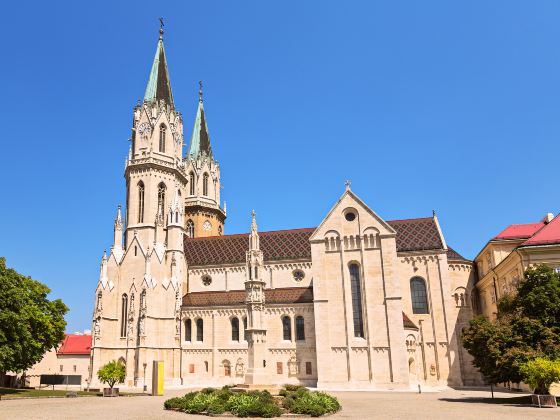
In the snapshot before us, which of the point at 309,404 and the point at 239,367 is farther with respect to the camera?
the point at 239,367

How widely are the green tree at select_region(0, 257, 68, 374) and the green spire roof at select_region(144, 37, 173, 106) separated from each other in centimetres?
2909

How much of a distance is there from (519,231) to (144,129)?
146 feet

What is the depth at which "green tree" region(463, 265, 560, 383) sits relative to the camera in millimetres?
29359

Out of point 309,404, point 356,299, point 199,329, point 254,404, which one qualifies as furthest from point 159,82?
point 309,404

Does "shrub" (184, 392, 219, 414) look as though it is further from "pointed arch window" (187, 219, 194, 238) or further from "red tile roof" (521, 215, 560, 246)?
"pointed arch window" (187, 219, 194, 238)

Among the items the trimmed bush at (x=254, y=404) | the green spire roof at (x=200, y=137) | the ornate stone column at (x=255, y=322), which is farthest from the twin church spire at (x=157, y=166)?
the trimmed bush at (x=254, y=404)

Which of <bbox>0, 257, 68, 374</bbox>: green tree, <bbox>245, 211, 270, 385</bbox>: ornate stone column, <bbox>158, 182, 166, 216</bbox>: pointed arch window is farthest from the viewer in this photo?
<bbox>158, 182, 166, 216</bbox>: pointed arch window

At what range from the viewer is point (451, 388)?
4391cm

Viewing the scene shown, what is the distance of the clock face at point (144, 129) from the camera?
59.2m

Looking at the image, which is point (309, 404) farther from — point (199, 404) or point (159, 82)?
point (159, 82)

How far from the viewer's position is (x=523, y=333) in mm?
30688

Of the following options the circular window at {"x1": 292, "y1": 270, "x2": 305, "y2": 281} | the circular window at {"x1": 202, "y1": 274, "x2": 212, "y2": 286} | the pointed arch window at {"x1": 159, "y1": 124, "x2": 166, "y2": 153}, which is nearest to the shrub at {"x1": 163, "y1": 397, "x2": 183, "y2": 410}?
the circular window at {"x1": 292, "y1": 270, "x2": 305, "y2": 281}

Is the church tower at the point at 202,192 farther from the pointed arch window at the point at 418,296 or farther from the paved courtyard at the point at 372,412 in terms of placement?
the paved courtyard at the point at 372,412

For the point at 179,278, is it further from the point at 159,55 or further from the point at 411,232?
the point at 159,55
